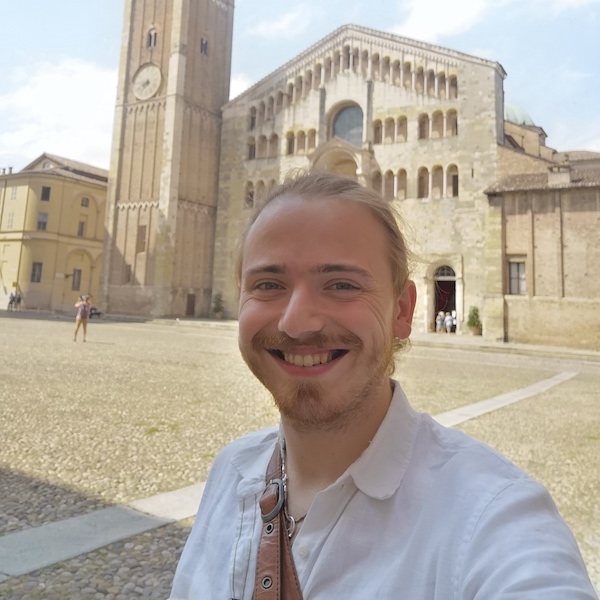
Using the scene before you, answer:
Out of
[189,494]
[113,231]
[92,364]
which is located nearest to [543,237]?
[92,364]

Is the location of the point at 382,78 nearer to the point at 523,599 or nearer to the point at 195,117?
the point at 195,117

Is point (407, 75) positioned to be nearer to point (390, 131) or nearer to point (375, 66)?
point (375, 66)

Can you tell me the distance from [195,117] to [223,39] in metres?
7.12

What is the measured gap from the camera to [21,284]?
3653cm

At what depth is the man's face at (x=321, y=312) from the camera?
1.12m

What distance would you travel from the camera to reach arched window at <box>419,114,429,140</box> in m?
25.3

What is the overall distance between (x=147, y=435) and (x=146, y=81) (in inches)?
1267

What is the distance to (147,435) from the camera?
508 cm

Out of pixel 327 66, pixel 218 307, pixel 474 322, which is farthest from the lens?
pixel 218 307

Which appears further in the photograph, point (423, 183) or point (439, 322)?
point (423, 183)

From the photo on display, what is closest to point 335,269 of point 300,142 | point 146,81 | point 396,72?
point 396,72

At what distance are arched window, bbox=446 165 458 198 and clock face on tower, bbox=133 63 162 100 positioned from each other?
19.9 metres

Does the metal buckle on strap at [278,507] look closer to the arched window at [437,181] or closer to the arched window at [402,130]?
the arched window at [437,181]

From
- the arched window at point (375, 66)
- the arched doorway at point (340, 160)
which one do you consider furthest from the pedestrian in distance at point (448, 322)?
the arched window at point (375, 66)
